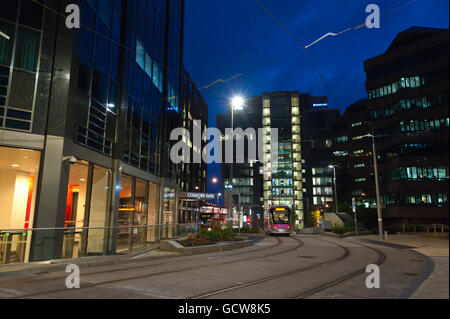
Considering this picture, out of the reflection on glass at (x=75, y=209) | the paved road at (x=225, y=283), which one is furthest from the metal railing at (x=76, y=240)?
the paved road at (x=225, y=283)

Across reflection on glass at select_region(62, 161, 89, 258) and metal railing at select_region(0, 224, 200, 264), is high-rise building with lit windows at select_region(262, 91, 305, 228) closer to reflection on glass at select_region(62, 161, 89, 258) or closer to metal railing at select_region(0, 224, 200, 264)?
reflection on glass at select_region(62, 161, 89, 258)

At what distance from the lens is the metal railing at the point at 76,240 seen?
11.2 m

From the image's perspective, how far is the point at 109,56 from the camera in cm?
1964

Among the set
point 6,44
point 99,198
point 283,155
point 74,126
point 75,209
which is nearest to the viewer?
point 6,44

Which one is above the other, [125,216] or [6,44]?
[6,44]

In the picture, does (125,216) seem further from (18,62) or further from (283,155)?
(283,155)

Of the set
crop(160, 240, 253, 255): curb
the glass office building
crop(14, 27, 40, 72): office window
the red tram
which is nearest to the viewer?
the glass office building

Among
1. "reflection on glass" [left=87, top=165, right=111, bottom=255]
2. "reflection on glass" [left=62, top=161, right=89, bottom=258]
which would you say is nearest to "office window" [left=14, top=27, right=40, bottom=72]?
"reflection on glass" [left=62, top=161, right=89, bottom=258]

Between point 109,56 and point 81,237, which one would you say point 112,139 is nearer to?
point 109,56

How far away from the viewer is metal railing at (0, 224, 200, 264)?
11.2m

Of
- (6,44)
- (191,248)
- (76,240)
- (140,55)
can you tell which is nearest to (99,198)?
(76,240)

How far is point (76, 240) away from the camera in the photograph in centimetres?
1322

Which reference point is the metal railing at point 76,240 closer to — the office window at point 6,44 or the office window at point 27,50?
the office window at point 27,50
